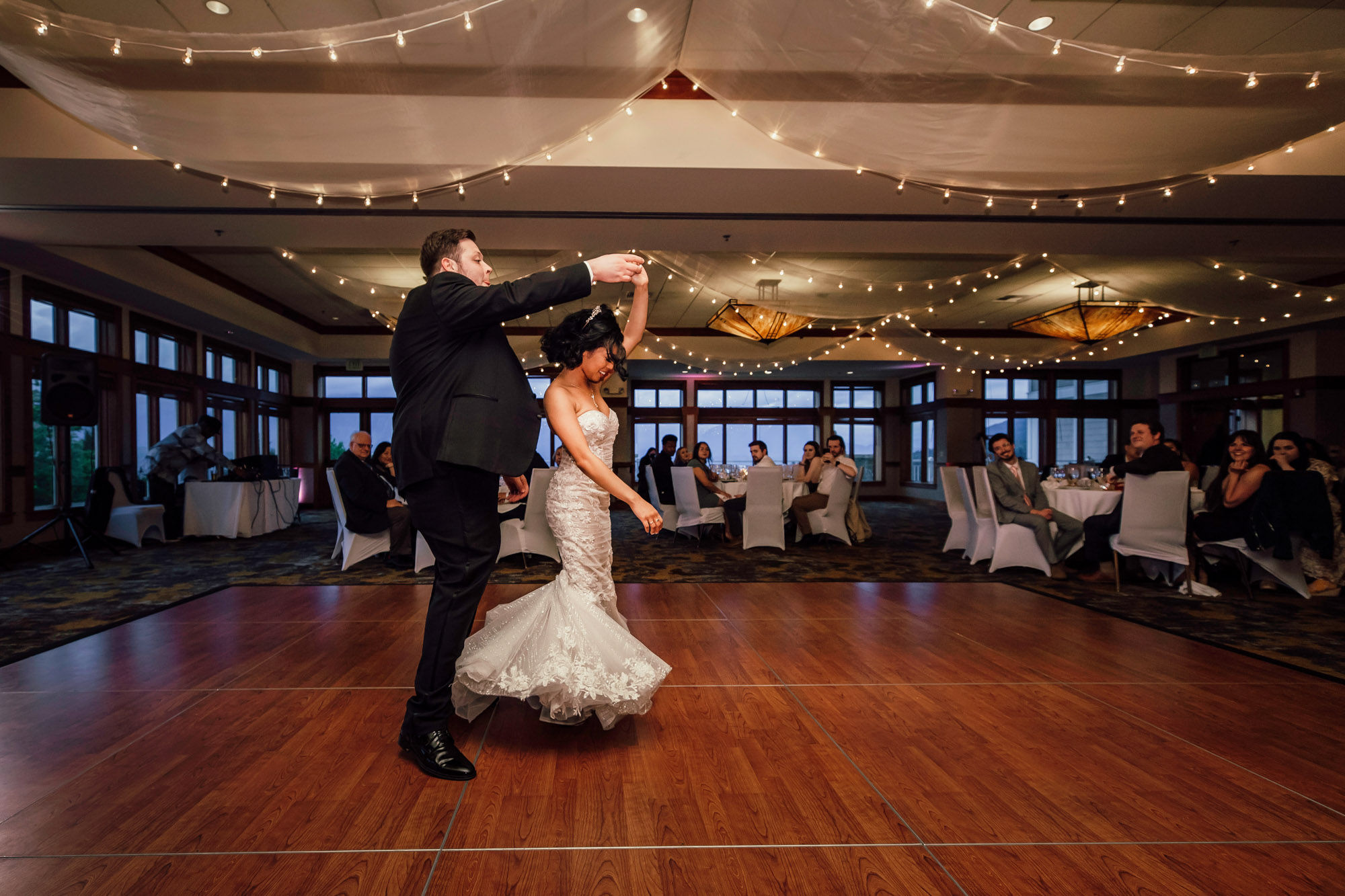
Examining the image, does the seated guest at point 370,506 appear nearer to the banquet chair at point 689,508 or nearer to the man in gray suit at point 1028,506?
the banquet chair at point 689,508

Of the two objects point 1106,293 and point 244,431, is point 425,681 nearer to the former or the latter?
point 1106,293

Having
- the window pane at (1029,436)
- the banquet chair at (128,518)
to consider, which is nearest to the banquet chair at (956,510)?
the banquet chair at (128,518)

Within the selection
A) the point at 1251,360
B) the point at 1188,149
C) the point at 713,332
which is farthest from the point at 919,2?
the point at 1251,360

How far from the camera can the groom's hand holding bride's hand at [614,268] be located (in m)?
1.79

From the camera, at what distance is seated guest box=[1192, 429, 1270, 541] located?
484 centimetres

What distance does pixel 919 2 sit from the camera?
258 centimetres

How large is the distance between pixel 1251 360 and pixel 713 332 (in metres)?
9.06

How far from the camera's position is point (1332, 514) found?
189 inches

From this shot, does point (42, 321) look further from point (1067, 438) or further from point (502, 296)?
point (1067, 438)

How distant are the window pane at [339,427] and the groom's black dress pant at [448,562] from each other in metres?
13.8

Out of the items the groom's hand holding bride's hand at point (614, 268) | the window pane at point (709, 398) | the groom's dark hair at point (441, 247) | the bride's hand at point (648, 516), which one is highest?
Result: the window pane at point (709, 398)

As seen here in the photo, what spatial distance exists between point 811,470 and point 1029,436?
9787 millimetres

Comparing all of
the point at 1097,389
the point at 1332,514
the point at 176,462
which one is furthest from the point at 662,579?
the point at 1097,389

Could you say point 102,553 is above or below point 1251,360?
below
